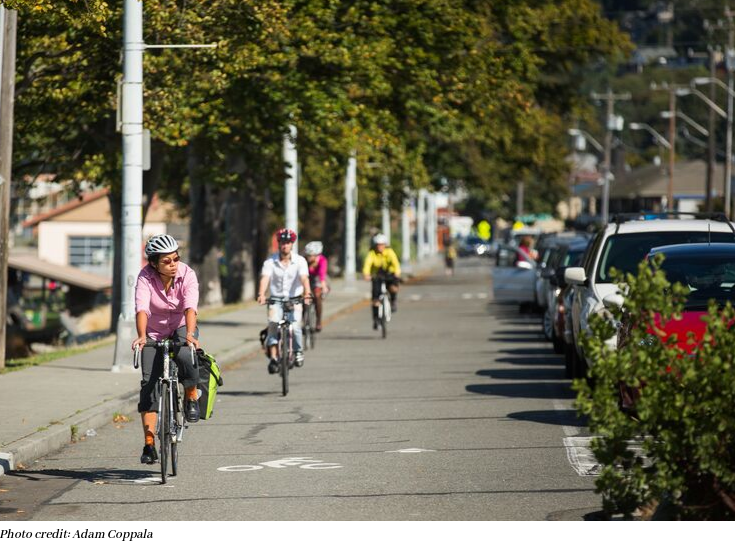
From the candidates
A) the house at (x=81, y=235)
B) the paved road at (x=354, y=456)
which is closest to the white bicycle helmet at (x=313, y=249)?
the paved road at (x=354, y=456)

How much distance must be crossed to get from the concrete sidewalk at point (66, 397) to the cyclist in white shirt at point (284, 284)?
1.59 metres

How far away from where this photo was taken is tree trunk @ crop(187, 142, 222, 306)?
43781mm

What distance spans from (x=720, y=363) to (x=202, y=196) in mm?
38393

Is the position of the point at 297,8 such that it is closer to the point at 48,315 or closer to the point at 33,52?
the point at 33,52

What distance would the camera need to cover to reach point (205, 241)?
45062 mm

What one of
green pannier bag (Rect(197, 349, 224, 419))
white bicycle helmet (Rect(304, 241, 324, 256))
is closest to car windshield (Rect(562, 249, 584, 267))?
white bicycle helmet (Rect(304, 241, 324, 256))

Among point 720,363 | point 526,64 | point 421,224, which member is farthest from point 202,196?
point 421,224

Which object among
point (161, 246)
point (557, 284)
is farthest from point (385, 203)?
point (161, 246)

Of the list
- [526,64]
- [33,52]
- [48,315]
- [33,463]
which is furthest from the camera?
[48,315]

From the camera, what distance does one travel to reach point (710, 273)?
1430cm

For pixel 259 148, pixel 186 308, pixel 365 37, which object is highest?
pixel 365 37

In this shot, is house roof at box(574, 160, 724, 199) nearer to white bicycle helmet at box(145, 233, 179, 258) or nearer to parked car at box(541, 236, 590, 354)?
parked car at box(541, 236, 590, 354)

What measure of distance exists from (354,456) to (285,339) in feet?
17.8

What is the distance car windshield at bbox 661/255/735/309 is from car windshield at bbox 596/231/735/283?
7.99 feet
